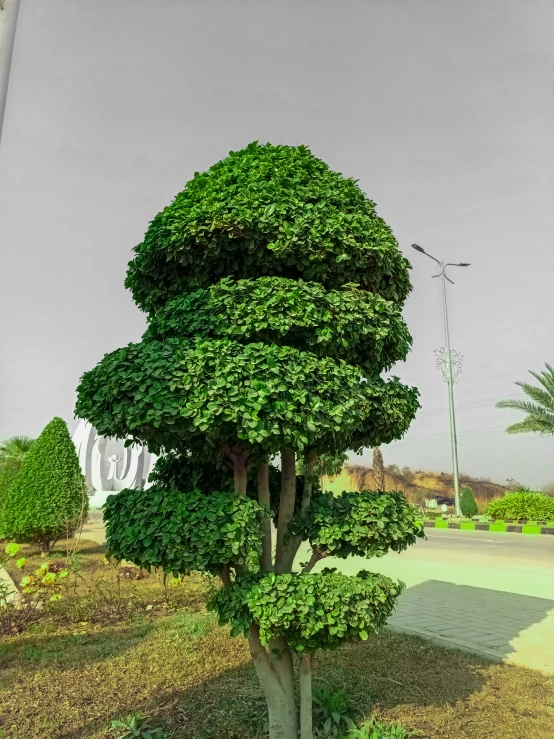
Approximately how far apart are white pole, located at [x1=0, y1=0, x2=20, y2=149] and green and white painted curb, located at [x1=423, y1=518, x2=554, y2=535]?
19336mm

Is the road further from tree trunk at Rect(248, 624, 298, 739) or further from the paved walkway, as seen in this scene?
tree trunk at Rect(248, 624, 298, 739)

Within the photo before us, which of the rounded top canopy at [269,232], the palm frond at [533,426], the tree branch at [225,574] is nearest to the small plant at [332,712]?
the tree branch at [225,574]

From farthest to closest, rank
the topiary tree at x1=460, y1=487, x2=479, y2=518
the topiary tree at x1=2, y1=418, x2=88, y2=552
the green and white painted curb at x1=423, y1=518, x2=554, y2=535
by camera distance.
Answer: the topiary tree at x1=460, y1=487, x2=479, y2=518
the green and white painted curb at x1=423, y1=518, x2=554, y2=535
the topiary tree at x1=2, y1=418, x2=88, y2=552

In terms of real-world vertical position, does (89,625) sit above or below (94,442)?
below

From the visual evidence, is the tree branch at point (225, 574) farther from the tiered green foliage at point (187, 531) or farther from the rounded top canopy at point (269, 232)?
the rounded top canopy at point (269, 232)

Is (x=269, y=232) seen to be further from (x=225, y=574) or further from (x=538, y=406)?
(x=538, y=406)

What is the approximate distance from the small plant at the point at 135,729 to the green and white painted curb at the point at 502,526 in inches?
684

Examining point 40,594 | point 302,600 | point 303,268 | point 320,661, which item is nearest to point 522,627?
point 320,661

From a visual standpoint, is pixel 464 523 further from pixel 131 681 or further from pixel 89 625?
pixel 131 681

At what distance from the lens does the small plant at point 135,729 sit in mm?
3598

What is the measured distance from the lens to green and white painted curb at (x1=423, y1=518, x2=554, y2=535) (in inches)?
727

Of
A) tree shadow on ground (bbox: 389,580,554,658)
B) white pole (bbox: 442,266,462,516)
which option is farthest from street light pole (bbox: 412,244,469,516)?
tree shadow on ground (bbox: 389,580,554,658)

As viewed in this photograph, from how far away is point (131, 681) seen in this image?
463cm

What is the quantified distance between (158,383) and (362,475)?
44895 millimetres
